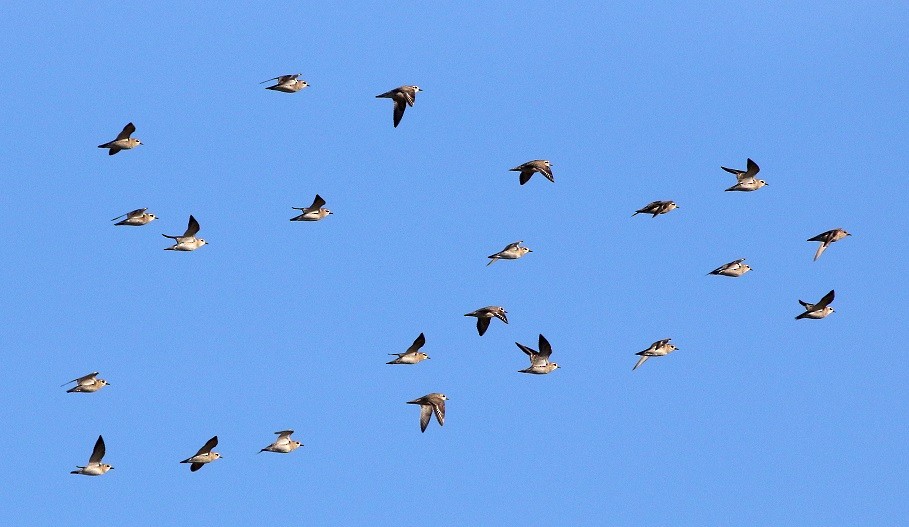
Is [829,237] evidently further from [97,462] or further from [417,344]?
[97,462]

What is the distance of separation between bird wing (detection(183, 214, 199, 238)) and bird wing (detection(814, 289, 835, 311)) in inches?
677

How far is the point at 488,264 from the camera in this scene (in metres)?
52.3

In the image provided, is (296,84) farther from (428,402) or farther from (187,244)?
(428,402)

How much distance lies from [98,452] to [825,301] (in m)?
20.6

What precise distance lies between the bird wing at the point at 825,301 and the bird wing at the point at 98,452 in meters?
20.2

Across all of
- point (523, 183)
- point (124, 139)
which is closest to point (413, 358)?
point (523, 183)

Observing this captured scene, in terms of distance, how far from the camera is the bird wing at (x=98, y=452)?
178 ft

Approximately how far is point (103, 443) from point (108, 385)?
5.38 feet

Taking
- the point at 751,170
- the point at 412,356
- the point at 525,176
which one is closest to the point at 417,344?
the point at 412,356

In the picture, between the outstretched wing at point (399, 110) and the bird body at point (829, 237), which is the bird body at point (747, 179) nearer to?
the bird body at point (829, 237)

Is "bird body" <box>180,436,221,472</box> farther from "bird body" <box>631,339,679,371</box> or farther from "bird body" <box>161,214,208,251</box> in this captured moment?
"bird body" <box>631,339,679,371</box>

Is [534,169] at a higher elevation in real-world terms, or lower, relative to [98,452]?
higher

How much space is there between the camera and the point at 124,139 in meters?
53.5

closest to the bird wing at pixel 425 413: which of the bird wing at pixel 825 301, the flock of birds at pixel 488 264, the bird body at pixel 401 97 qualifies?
the flock of birds at pixel 488 264
